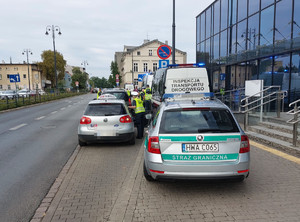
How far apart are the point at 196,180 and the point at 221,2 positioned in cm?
1988

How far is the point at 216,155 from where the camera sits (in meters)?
4.04

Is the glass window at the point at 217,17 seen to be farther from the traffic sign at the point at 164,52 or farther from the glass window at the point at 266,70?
the traffic sign at the point at 164,52

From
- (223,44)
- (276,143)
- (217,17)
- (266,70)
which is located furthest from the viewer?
(217,17)

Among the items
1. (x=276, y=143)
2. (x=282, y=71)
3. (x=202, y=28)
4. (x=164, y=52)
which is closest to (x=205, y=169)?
(x=276, y=143)

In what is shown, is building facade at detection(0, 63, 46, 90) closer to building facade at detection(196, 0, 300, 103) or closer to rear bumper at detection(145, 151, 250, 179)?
building facade at detection(196, 0, 300, 103)

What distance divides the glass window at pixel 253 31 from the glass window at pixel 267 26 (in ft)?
1.74

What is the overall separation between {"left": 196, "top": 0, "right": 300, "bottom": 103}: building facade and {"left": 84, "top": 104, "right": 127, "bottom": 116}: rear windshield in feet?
28.3

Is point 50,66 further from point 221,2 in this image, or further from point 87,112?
point 87,112

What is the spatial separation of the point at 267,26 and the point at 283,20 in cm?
143

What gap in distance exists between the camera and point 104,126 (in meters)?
7.67

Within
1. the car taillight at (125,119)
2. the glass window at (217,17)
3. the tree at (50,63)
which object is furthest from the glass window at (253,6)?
the tree at (50,63)

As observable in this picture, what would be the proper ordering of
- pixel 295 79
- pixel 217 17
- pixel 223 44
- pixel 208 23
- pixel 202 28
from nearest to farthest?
pixel 295 79 < pixel 223 44 < pixel 217 17 < pixel 208 23 < pixel 202 28

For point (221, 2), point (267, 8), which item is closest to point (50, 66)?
point (221, 2)

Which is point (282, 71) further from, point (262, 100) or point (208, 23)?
point (208, 23)
